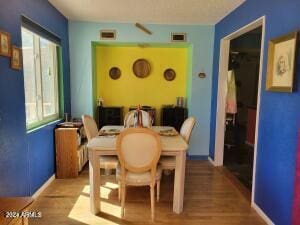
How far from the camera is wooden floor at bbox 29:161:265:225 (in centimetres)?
235

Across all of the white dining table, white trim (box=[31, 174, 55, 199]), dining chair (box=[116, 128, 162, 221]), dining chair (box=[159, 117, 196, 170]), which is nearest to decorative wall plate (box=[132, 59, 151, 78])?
dining chair (box=[159, 117, 196, 170])

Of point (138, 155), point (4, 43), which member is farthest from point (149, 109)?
point (4, 43)

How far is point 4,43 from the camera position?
205 centimetres

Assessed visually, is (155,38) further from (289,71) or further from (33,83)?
(289,71)

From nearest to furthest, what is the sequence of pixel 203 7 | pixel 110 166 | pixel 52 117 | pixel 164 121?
1. pixel 110 166
2. pixel 203 7
3. pixel 52 117
4. pixel 164 121

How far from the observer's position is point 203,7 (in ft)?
10.6

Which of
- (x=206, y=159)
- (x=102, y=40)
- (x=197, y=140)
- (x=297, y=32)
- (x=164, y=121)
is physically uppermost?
(x=102, y=40)

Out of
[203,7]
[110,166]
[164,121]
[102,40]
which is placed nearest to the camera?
[110,166]

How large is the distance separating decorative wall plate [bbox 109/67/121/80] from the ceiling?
935 mm

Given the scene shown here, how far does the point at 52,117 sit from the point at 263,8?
125 inches

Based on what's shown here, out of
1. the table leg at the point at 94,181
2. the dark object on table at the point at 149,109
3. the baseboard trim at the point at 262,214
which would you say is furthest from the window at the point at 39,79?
the baseboard trim at the point at 262,214

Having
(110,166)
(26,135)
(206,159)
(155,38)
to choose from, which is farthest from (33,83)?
(206,159)

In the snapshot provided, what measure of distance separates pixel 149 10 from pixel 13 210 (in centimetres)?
304

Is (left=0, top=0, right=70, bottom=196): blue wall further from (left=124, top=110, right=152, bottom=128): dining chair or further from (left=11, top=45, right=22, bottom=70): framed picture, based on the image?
(left=124, top=110, right=152, bottom=128): dining chair
